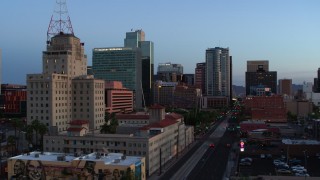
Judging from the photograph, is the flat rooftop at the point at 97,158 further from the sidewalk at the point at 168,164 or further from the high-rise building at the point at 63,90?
the high-rise building at the point at 63,90

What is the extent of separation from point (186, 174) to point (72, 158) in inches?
850

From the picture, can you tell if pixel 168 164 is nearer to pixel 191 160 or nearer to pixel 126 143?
pixel 191 160

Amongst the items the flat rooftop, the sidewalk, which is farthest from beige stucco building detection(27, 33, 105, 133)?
the flat rooftop

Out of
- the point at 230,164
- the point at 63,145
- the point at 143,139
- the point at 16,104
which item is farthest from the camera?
the point at 16,104

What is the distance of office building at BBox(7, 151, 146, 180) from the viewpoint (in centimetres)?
4934

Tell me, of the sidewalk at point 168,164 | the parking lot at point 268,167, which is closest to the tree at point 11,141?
the sidewalk at point 168,164

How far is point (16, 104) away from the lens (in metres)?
164

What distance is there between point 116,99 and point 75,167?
121 m

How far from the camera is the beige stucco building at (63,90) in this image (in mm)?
98938

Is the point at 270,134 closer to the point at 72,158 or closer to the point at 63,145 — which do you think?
the point at 63,145

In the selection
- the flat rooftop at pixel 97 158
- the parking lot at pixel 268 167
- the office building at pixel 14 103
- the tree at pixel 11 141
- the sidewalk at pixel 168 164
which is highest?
the office building at pixel 14 103

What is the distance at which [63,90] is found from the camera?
103125 millimetres

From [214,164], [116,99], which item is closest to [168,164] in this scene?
[214,164]

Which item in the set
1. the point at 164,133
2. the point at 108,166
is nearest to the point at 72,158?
the point at 108,166
